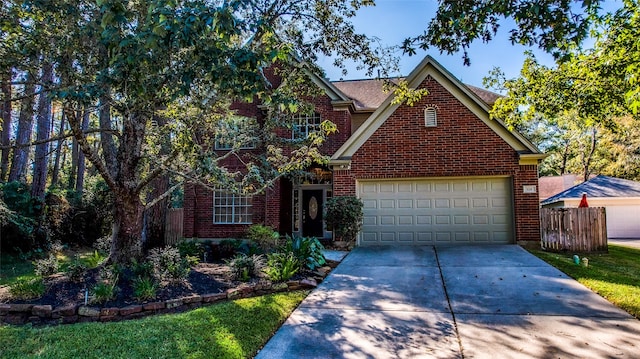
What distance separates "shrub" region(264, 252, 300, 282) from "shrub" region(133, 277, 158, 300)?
1.97 meters

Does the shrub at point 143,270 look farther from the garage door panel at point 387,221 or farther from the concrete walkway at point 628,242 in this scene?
the concrete walkway at point 628,242

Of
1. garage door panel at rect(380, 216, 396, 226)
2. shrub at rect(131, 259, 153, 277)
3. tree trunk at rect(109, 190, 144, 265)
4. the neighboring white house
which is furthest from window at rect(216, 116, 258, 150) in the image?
the neighboring white house

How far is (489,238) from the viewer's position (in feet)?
39.9

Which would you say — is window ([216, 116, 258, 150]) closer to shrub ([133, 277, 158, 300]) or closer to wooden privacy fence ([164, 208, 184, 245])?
shrub ([133, 277, 158, 300])

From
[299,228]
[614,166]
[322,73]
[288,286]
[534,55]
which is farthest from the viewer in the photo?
[614,166]

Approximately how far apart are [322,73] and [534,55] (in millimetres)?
6767

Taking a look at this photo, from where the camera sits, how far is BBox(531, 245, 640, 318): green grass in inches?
244

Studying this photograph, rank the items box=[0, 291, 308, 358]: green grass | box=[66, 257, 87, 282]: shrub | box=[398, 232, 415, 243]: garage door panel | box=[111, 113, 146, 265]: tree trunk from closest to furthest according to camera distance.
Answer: box=[0, 291, 308, 358]: green grass < box=[66, 257, 87, 282]: shrub < box=[111, 113, 146, 265]: tree trunk < box=[398, 232, 415, 243]: garage door panel

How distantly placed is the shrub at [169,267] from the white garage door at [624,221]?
861 inches

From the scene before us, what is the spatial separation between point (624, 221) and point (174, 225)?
21.8m

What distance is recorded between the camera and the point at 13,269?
962 cm

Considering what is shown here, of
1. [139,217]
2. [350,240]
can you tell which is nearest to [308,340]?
[139,217]

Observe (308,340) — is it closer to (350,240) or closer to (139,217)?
(139,217)

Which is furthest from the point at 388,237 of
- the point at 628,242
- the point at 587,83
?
the point at 628,242
